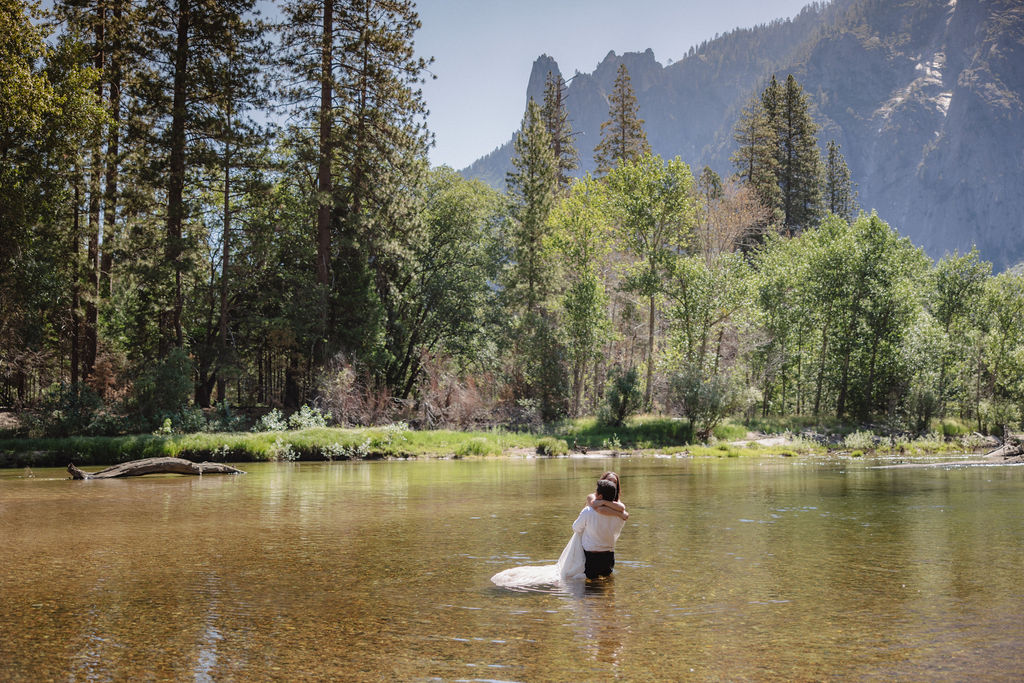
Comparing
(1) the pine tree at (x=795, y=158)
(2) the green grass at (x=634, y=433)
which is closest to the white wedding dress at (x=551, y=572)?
(2) the green grass at (x=634, y=433)

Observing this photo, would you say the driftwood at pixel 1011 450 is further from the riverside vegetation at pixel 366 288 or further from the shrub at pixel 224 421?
the shrub at pixel 224 421

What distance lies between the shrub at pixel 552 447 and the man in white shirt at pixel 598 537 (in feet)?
74.4

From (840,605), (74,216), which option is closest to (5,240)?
(74,216)

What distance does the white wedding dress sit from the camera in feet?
26.2

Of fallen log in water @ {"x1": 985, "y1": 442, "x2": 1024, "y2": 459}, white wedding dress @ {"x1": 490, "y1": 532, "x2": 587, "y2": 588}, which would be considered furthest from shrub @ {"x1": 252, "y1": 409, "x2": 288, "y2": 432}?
fallen log in water @ {"x1": 985, "y1": 442, "x2": 1024, "y2": 459}

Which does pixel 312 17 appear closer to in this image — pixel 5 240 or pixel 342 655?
pixel 5 240

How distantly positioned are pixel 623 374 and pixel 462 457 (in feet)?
32.9

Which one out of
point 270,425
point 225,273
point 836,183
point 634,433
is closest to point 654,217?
point 634,433

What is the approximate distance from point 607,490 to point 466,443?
22.6m

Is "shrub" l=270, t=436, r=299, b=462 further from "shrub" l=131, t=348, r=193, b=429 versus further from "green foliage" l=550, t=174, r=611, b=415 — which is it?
"green foliage" l=550, t=174, r=611, b=415

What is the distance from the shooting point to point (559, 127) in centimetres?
6088

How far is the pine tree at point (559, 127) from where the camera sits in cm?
5862

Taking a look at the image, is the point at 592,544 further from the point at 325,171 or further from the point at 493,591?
the point at 325,171

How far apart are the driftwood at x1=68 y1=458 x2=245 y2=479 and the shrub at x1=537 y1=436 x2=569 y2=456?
12742mm
